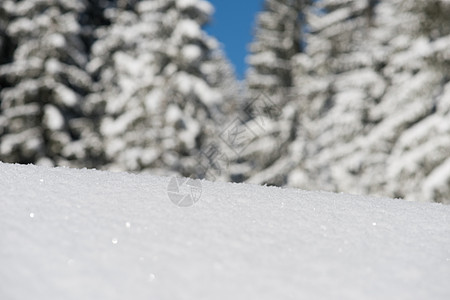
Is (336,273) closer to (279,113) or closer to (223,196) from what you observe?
(223,196)

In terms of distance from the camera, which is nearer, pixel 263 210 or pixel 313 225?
pixel 313 225

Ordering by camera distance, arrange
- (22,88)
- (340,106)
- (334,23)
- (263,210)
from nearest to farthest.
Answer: (263,210), (22,88), (340,106), (334,23)

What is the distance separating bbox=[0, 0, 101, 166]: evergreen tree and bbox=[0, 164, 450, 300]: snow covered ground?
1338cm

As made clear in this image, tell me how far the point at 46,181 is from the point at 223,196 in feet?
3.54

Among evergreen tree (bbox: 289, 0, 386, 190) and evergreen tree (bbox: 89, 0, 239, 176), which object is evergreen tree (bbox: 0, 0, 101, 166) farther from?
evergreen tree (bbox: 289, 0, 386, 190)

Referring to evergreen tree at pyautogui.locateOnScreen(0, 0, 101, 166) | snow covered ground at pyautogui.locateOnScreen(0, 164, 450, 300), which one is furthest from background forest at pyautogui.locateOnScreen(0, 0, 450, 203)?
snow covered ground at pyautogui.locateOnScreen(0, 164, 450, 300)

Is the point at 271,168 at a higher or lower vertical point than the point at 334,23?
lower

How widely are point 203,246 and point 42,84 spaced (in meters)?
15.2

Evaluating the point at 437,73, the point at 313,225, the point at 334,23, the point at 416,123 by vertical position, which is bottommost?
the point at 313,225

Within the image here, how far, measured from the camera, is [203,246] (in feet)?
7.41

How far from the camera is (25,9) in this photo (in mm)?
16250

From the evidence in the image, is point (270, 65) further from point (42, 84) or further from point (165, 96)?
point (42, 84)

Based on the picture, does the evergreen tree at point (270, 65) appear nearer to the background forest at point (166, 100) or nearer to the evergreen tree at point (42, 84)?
the background forest at point (166, 100)

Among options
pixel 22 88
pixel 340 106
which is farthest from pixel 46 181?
pixel 340 106
